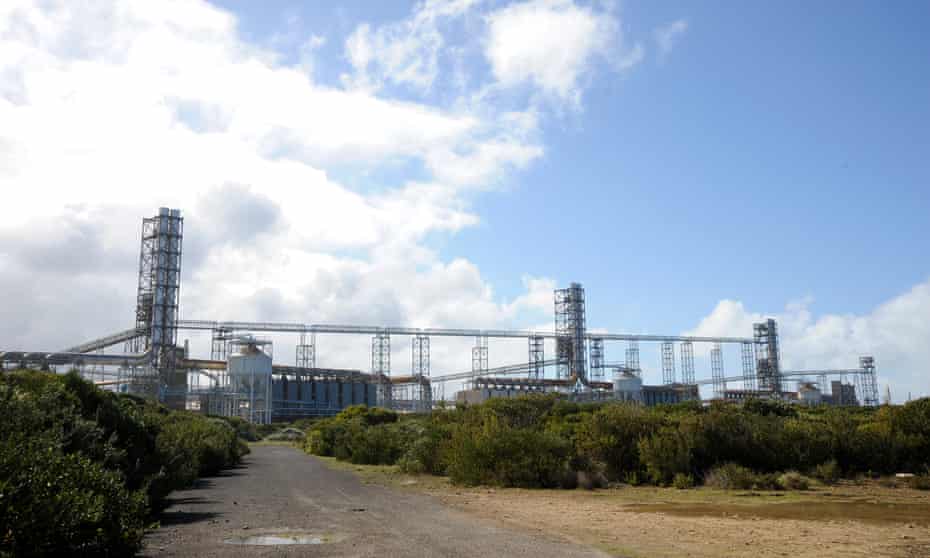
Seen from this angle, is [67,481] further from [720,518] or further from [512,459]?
[512,459]

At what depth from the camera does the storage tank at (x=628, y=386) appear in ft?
321

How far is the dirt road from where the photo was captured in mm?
10938

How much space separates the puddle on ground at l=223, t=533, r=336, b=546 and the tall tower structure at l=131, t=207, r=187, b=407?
71627 millimetres

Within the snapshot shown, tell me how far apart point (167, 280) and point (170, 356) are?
824 cm

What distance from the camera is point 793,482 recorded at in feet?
75.7

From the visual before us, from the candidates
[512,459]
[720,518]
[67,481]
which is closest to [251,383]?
[512,459]

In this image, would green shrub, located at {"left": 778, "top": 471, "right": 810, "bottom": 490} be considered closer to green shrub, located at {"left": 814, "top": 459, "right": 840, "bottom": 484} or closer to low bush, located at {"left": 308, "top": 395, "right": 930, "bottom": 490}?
low bush, located at {"left": 308, "top": 395, "right": 930, "bottom": 490}

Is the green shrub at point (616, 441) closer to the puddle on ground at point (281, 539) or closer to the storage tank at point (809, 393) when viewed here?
the puddle on ground at point (281, 539)

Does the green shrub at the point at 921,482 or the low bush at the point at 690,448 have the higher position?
the low bush at the point at 690,448

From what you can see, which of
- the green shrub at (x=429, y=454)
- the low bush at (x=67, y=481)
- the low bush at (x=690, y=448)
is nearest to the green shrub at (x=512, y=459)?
the low bush at (x=690, y=448)

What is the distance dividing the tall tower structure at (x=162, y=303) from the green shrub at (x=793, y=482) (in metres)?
68.6

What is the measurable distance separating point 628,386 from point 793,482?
7676 centimetres

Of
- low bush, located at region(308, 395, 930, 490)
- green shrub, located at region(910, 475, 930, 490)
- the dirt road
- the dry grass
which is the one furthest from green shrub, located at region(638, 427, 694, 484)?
the dirt road

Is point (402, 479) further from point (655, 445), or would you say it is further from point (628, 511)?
point (628, 511)
